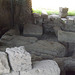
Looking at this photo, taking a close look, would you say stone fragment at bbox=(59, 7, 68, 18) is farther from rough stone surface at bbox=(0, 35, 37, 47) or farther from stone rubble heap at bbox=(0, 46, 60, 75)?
stone rubble heap at bbox=(0, 46, 60, 75)

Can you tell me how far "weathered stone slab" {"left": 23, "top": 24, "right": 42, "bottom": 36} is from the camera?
642 cm

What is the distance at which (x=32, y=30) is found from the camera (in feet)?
21.5


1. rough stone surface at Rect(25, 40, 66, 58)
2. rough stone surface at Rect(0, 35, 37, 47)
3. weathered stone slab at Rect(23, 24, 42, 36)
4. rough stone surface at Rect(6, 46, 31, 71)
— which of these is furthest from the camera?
weathered stone slab at Rect(23, 24, 42, 36)

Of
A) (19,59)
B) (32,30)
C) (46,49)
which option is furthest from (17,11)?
(19,59)

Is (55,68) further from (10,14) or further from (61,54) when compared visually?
(10,14)

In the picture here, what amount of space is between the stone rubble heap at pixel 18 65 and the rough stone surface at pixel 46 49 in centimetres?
164

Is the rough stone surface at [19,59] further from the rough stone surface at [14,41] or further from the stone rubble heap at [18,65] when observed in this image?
the rough stone surface at [14,41]

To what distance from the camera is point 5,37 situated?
18.1 ft

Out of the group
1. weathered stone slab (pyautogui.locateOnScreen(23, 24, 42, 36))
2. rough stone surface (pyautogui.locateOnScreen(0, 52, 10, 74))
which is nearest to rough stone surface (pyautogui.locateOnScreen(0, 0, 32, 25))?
weathered stone slab (pyautogui.locateOnScreen(23, 24, 42, 36))

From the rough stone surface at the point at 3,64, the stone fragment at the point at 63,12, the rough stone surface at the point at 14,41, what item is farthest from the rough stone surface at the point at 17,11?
the rough stone surface at the point at 3,64

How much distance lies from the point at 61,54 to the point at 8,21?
3414 mm

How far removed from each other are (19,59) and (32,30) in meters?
3.97

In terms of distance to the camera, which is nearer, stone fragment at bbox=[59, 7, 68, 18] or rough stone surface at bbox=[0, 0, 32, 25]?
rough stone surface at bbox=[0, 0, 32, 25]

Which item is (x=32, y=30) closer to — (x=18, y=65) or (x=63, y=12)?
(x=63, y=12)
